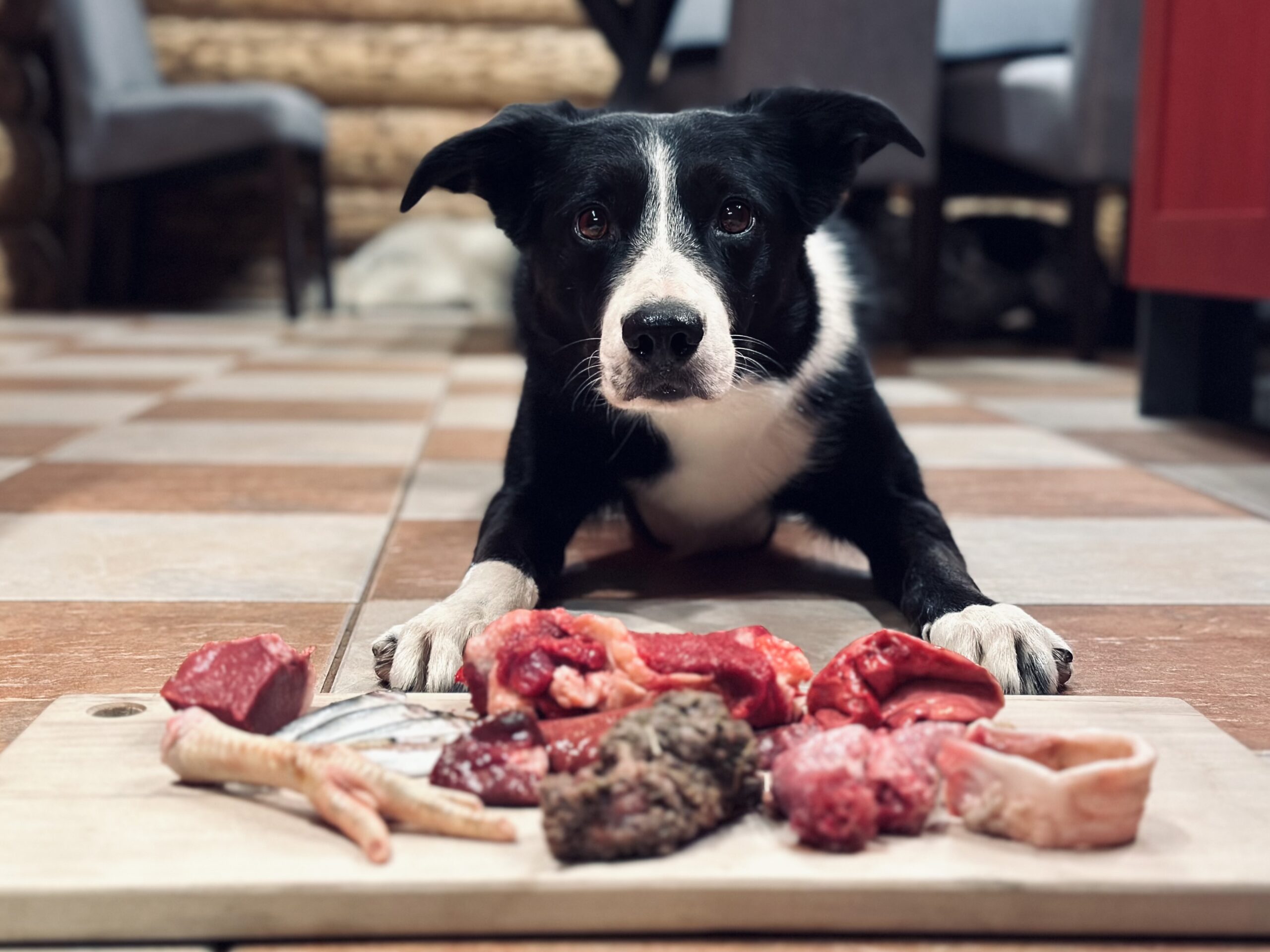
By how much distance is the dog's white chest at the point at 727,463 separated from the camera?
1.52 metres

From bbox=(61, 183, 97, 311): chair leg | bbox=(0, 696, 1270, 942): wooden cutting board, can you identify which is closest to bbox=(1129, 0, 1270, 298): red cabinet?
bbox=(0, 696, 1270, 942): wooden cutting board

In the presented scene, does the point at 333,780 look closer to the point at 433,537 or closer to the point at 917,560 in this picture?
the point at 917,560

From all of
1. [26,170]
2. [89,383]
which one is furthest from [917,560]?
[26,170]

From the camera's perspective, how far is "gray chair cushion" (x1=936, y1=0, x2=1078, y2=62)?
4285 mm

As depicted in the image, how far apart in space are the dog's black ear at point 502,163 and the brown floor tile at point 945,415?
4.25 feet

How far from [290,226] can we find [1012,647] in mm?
4463

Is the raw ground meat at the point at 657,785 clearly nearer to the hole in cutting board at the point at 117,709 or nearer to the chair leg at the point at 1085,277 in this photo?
the hole in cutting board at the point at 117,709

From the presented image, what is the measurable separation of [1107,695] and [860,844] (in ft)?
1.38

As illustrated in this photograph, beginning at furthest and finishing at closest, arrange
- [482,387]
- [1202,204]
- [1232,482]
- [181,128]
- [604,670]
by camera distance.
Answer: [181,128], [482,387], [1202,204], [1232,482], [604,670]

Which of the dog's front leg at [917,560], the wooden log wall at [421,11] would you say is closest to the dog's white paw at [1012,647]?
the dog's front leg at [917,560]

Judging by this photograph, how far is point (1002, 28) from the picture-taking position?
434 cm

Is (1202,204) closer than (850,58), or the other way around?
(1202,204)

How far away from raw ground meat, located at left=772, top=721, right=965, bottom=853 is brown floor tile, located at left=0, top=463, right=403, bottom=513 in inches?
44.8

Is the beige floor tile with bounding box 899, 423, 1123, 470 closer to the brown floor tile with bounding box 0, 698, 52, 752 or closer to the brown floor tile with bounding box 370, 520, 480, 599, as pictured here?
the brown floor tile with bounding box 370, 520, 480, 599
